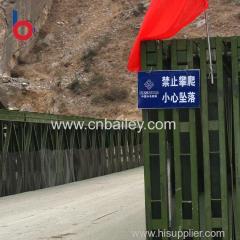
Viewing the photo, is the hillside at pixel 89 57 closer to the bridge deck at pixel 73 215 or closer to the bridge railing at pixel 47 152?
the bridge railing at pixel 47 152

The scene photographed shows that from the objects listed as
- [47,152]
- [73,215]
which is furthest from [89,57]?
[73,215]

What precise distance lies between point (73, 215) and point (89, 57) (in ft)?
168

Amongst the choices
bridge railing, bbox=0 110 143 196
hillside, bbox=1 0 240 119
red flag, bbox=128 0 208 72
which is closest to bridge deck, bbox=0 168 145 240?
bridge railing, bbox=0 110 143 196

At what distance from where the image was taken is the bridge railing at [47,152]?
770 inches

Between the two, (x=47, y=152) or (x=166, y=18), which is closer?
(x=166, y=18)

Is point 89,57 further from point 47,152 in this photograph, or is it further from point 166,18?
point 166,18

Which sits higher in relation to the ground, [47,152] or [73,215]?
[47,152]

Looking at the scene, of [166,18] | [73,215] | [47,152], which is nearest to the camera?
[166,18]

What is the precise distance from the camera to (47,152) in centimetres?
2303

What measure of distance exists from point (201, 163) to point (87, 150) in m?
21.6

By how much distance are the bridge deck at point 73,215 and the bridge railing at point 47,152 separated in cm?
167

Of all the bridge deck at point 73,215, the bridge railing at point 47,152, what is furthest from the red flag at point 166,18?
the bridge railing at point 47,152

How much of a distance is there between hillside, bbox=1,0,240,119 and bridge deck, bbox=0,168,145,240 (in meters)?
32.3

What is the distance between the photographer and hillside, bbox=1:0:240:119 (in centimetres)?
5509
